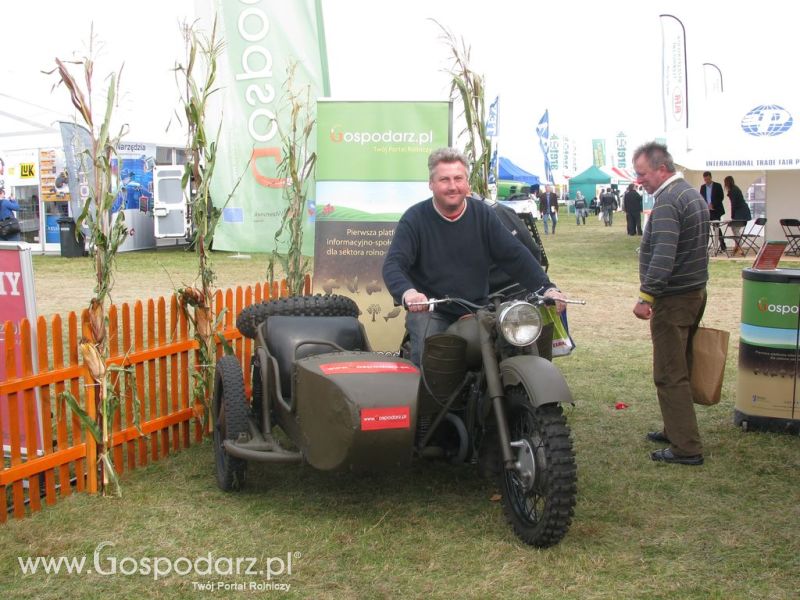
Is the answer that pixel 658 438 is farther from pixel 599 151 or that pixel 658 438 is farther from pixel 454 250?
pixel 599 151

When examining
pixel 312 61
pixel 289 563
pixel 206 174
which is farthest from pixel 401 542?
pixel 312 61

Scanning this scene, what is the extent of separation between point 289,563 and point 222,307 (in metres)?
2.66

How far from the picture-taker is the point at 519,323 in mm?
3723

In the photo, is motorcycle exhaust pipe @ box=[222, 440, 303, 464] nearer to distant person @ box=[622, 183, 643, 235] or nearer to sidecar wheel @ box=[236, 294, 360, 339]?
sidecar wheel @ box=[236, 294, 360, 339]

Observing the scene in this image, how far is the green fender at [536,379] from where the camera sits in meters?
3.61

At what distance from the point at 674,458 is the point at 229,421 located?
104 inches

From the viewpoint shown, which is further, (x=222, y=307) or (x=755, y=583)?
(x=222, y=307)

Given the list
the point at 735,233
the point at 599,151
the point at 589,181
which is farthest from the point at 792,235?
the point at 599,151

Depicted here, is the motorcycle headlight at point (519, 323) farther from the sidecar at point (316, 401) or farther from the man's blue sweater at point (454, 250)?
the man's blue sweater at point (454, 250)

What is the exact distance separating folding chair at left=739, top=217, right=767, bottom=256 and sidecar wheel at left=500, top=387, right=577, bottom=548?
18.0 meters

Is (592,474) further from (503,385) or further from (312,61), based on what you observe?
(312,61)

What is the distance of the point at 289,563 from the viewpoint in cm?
370

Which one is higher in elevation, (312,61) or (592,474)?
(312,61)

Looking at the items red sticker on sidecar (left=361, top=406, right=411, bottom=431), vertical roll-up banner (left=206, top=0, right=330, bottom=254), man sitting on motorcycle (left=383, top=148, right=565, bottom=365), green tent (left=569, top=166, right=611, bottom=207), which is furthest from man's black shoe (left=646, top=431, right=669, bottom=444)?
green tent (left=569, top=166, right=611, bottom=207)
